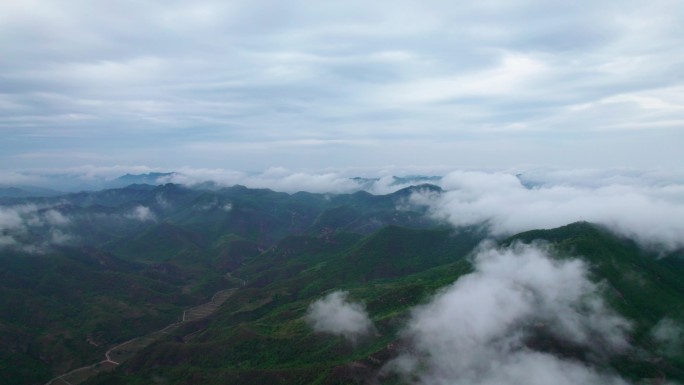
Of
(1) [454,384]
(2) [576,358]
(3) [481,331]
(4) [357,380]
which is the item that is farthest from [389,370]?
(2) [576,358]

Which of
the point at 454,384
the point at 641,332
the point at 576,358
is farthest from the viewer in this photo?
the point at 641,332

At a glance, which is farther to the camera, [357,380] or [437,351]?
[437,351]

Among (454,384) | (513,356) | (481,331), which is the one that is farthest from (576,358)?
(454,384)

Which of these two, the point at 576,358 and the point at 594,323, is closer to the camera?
Result: the point at 576,358

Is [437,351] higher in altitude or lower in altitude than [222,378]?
higher

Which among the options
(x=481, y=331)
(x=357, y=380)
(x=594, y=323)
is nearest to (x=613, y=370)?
(x=594, y=323)

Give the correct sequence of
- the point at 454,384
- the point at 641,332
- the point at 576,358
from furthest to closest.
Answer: the point at 641,332, the point at 576,358, the point at 454,384

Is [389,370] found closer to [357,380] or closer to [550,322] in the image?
[357,380]

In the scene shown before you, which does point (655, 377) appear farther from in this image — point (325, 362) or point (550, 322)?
point (325, 362)

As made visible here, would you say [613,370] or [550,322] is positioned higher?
[550,322]
